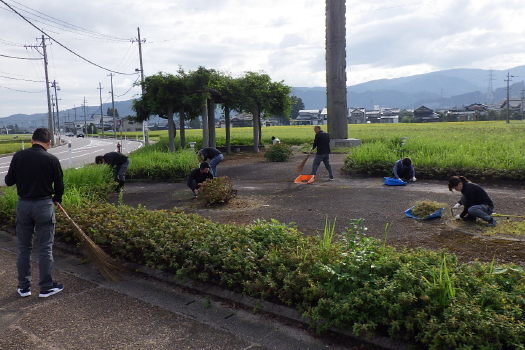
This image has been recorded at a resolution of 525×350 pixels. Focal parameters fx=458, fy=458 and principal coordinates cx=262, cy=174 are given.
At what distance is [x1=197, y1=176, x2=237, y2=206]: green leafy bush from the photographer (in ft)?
30.5

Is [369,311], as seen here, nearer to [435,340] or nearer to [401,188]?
[435,340]

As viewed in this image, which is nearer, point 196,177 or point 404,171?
point 196,177

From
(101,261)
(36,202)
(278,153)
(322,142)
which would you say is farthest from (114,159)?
(278,153)

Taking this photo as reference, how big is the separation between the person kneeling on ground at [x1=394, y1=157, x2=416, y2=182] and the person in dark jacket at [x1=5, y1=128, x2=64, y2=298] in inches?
350

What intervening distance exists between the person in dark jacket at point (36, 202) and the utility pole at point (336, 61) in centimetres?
1580

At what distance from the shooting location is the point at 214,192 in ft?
30.4

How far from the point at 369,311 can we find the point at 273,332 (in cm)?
84

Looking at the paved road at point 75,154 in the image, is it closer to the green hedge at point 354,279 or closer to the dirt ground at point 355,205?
the dirt ground at point 355,205

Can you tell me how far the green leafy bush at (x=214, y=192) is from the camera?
9.30m

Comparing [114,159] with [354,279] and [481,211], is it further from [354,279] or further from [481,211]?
[354,279]

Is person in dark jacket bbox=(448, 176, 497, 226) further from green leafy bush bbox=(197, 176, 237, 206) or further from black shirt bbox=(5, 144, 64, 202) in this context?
black shirt bbox=(5, 144, 64, 202)

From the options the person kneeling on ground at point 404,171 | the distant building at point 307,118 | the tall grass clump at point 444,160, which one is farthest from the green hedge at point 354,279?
the distant building at point 307,118

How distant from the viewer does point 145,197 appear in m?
11.1

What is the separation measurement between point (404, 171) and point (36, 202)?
374 inches
